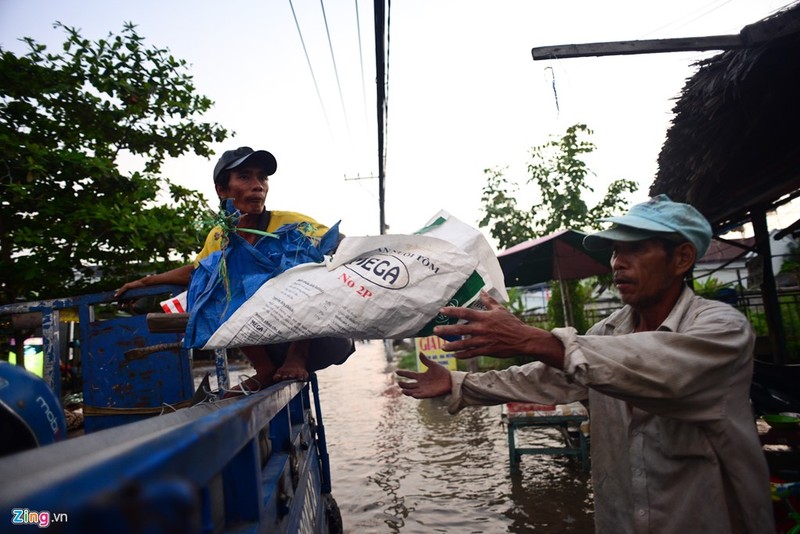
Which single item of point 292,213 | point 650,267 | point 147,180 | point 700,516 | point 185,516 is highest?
point 147,180

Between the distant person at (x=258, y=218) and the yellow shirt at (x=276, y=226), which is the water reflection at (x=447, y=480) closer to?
the distant person at (x=258, y=218)

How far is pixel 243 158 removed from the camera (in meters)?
2.37

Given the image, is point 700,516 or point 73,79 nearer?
point 700,516

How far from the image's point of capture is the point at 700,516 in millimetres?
1554

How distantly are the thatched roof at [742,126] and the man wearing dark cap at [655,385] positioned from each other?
94.5 inches

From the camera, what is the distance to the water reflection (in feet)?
14.1

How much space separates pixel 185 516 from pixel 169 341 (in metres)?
3.27

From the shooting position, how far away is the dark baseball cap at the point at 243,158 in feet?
7.88

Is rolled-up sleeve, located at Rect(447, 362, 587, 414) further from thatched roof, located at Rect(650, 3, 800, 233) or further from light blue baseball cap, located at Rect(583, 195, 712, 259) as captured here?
thatched roof, located at Rect(650, 3, 800, 233)

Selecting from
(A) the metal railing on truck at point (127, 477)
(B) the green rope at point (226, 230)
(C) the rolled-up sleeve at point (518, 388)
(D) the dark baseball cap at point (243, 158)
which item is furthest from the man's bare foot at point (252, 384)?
(A) the metal railing on truck at point (127, 477)

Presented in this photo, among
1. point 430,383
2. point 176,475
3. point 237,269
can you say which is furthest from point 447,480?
point 176,475

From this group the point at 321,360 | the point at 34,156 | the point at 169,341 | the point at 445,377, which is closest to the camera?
the point at 445,377

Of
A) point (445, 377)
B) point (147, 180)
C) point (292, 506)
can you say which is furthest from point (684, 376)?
point (147, 180)

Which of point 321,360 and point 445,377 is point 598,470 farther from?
point 321,360
